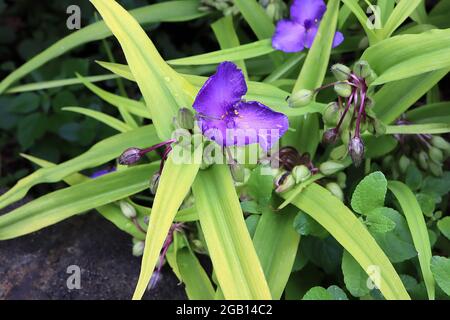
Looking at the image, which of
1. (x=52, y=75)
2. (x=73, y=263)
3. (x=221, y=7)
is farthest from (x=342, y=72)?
(x=52, y=75)

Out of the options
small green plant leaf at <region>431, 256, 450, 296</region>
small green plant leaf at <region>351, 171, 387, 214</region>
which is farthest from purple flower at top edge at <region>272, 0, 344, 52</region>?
small green plant leaf at <region>431, 256, 450, 296</region>

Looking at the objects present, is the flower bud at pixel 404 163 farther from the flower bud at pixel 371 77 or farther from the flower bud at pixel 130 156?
the flower bud at pixel 130 156

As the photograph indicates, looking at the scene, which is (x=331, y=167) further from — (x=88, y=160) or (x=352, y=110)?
(x=88, y=160)

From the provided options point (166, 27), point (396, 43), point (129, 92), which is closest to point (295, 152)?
point (396, 43)

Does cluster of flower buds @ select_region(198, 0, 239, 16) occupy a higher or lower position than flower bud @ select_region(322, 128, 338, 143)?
higher

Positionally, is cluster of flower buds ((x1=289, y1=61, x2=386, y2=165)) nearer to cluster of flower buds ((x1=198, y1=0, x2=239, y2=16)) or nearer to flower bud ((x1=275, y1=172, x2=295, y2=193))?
flower bud ((x1=275, y1=172, x2=295, y2=193))
